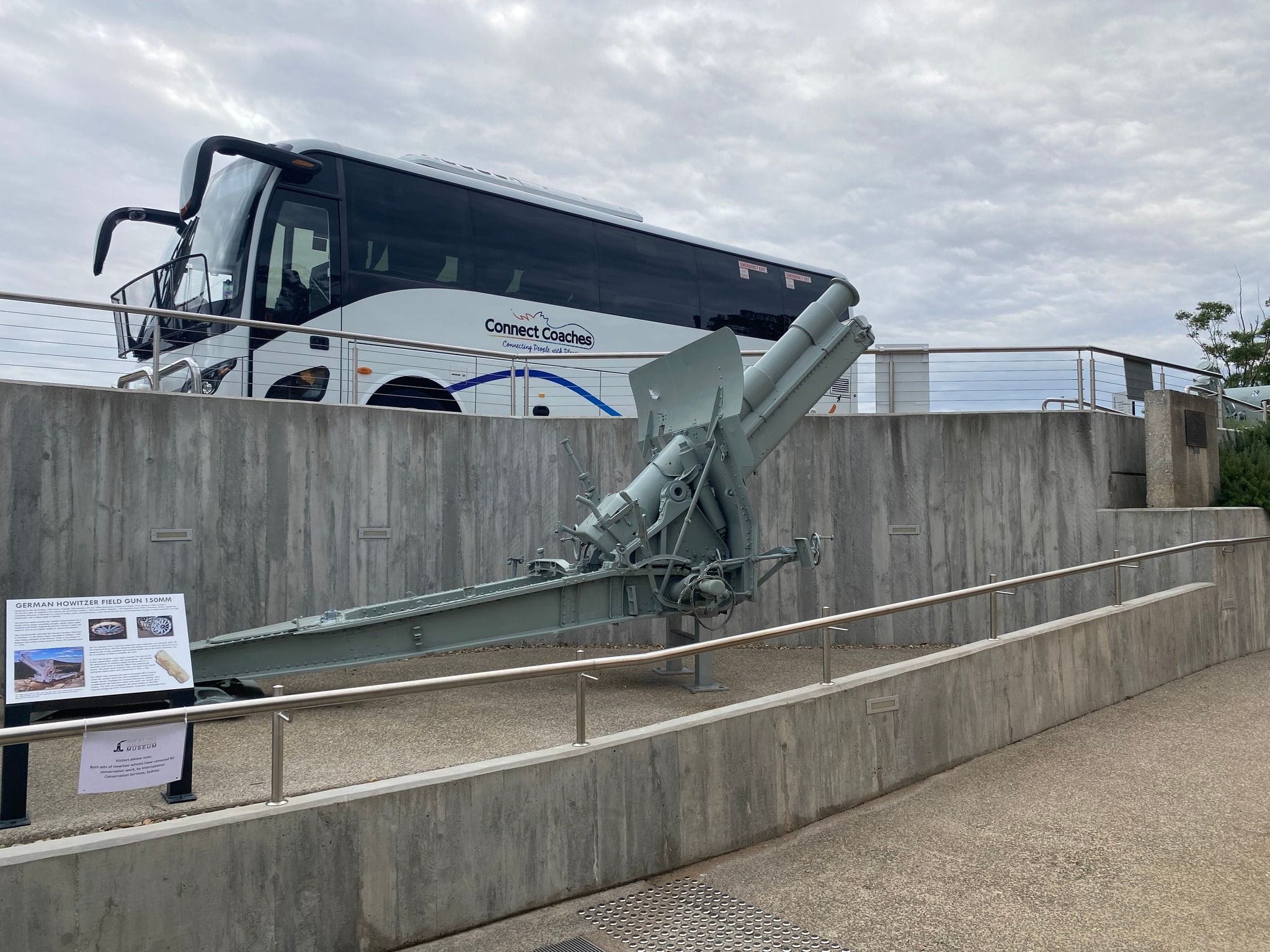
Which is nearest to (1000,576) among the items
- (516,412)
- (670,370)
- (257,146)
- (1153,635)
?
(1153,635)

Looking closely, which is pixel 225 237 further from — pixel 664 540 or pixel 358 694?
pixel 358 694

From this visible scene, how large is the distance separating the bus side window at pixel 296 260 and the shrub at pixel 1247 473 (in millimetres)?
11272

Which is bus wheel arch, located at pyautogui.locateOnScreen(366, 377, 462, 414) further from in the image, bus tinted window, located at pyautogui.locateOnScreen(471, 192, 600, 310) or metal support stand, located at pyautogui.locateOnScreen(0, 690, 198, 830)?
metal support stand, located at pyautogui.locateOnScreen(0, 690, 198, 830)

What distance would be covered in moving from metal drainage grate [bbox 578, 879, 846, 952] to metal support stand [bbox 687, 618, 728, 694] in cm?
146

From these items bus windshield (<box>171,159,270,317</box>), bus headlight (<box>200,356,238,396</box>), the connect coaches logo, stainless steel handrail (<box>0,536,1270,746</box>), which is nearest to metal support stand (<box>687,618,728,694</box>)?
stainless steel handrail (<box>0,536,1270,746</box>)

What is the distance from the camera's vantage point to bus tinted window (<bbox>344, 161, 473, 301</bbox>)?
35.9ft

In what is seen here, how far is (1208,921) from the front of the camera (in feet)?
12.6

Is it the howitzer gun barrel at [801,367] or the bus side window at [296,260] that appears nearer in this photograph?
the howitzer gun barrel at [801,367]

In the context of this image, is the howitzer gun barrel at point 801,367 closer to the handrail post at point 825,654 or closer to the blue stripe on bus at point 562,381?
the handrail post at point 825,654

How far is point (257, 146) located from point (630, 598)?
6616 millimetres

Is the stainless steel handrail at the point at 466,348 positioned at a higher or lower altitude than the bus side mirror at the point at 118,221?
lower

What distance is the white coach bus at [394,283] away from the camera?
10125mm

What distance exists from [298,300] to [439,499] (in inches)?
112

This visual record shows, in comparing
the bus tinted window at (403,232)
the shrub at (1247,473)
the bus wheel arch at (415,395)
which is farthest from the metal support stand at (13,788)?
the shrub at (1247,473)
